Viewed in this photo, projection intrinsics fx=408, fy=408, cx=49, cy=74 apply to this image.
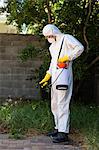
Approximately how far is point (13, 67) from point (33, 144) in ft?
16.3

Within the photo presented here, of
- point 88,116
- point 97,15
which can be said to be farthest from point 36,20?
point 88,116

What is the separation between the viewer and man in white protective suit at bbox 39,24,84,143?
240 inches

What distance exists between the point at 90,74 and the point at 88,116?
3.10 metres

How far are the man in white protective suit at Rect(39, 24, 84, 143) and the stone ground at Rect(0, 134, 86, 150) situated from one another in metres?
0.15

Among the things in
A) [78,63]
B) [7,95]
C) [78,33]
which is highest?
[78,33]

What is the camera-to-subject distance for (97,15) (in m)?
9.59

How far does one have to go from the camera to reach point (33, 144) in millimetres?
6070

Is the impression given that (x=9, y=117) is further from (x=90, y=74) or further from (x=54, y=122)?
(x=90, y=74)

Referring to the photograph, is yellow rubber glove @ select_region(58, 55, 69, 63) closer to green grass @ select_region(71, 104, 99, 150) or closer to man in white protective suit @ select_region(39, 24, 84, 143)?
man in white protective suit @ select_region(39, 24, 84, 143)

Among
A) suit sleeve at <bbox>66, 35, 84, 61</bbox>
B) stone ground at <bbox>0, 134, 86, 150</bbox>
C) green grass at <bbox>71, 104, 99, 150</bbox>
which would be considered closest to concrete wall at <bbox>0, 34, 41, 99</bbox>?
green grass at <bbox>71, 104, 99, 150</bbox>

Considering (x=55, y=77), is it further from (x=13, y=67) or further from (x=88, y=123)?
(x=13, y=67)

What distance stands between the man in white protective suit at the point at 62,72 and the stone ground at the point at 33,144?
154 mm

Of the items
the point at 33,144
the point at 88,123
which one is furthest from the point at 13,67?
the point at 33,144

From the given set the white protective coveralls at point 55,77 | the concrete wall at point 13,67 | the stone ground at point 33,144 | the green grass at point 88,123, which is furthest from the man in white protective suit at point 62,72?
the concrete wall at point 13,67
